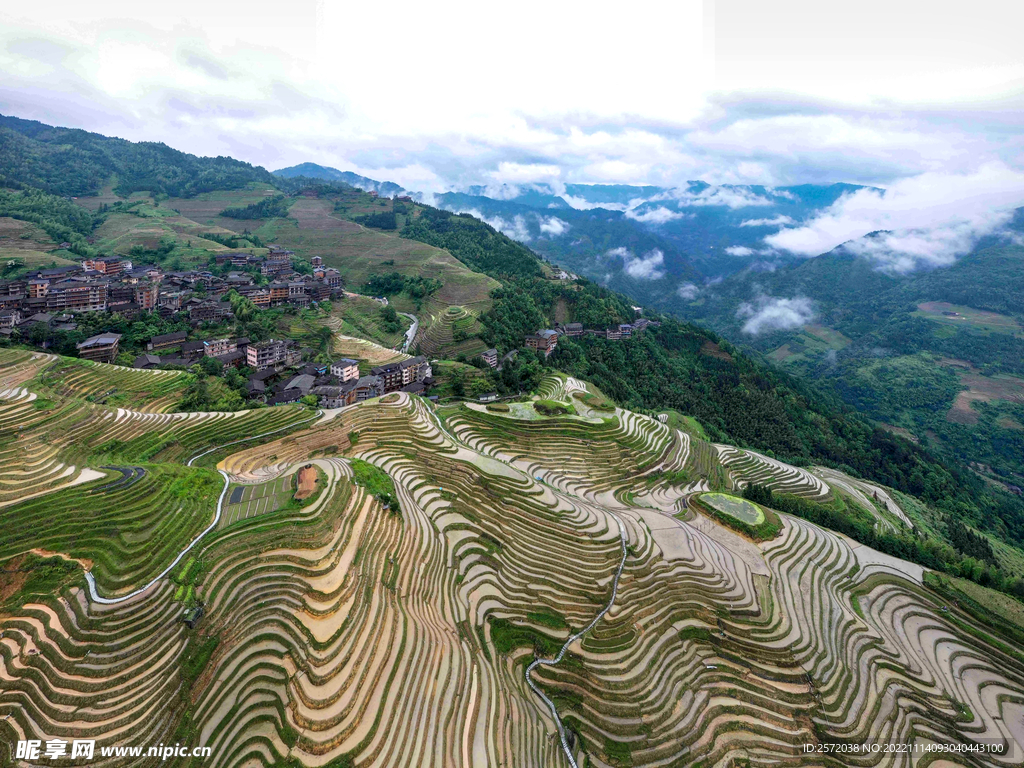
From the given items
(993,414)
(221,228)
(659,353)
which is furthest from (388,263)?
(993,414)

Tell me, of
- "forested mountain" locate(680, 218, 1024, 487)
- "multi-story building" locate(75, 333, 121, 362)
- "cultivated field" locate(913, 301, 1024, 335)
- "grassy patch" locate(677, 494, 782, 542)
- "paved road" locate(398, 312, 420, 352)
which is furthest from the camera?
"cultivated field" locate(913, 301, 1024, 335)

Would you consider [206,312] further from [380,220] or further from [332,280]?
[380,220]

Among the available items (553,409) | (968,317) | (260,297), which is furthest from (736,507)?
(968,317)

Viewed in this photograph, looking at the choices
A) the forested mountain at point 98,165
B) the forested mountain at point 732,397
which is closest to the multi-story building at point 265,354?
the forested mountain at point 732,397

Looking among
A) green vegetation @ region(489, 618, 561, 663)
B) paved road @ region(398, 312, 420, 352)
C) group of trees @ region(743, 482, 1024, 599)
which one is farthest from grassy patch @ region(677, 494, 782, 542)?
paved road @ region(398, 312, 420, 352)

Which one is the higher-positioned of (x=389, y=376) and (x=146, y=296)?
(x=146, y=296)

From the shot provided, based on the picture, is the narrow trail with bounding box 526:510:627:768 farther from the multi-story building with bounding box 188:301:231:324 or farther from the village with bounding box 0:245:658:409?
the multi-story building with bounding box 188:301:231:324
